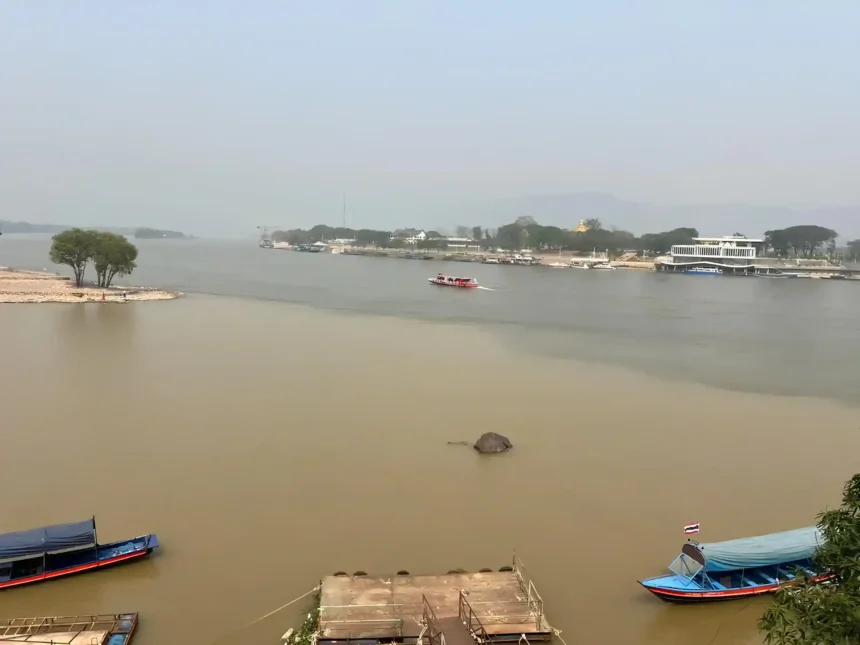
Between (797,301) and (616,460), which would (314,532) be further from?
(797,301)

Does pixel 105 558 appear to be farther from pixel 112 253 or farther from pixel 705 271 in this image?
pixel 705 271

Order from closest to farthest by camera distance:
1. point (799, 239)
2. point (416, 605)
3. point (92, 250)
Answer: point (416, 605) → point (92, 250) → point (799, 239)

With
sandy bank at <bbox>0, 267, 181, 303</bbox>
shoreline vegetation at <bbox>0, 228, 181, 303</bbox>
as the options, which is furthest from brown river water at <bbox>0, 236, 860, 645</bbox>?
shoreline vegetation at <bbox>0, 228, 181, 303</bbox>

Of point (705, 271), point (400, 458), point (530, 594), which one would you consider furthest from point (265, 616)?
point (705, 271)

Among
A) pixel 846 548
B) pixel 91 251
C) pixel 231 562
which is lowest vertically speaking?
pixel 231 562

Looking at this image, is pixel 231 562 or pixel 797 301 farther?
pixel 797 301

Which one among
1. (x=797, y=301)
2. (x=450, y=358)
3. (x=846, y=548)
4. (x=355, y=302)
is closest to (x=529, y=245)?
(x=797, y=301)
